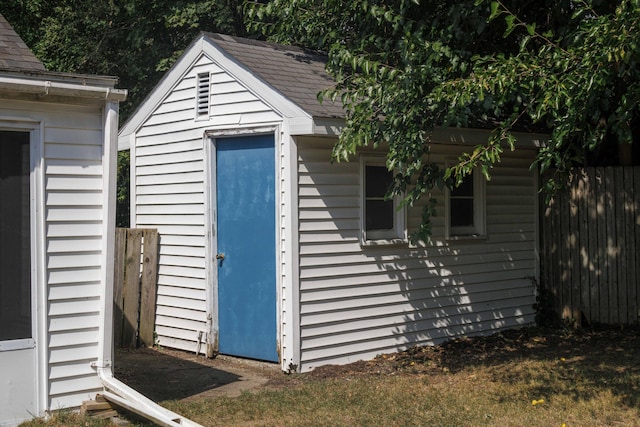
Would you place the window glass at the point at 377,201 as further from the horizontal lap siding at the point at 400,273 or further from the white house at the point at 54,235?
the white house at the point at 54,235

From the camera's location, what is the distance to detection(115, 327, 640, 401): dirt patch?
27.9 feet

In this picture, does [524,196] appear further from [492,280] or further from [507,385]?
[507,385]

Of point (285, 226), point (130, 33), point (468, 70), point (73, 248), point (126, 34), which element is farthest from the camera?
point (126, 34)

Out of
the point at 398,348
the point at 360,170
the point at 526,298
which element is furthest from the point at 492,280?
the point at 360,170

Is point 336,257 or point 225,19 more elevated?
point 225,19

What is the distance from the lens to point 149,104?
11.0 meters

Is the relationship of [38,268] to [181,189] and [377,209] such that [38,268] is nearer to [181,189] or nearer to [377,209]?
[181,189]

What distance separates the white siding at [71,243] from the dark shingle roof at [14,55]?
1.04 ft

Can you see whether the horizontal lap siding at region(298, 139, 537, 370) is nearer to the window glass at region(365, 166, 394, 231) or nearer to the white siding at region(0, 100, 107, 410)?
the window glass at region(365, 166, 394, 231)

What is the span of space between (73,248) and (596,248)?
7.72 meters

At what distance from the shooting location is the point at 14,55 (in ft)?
22.4

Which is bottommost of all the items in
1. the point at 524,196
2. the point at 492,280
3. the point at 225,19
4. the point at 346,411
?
the point at 346,411

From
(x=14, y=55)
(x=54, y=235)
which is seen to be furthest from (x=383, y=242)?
(x=14, y=55)

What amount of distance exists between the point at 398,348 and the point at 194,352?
2.55 m
